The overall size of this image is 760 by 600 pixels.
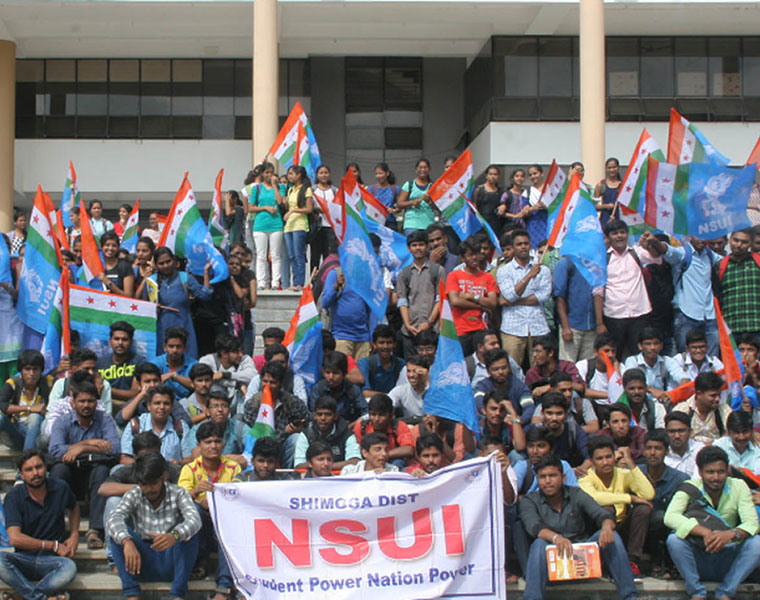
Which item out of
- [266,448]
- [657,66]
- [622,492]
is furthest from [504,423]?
[657,66]

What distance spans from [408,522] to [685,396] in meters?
3.31

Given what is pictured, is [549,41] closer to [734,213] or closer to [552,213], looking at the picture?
[552,213]

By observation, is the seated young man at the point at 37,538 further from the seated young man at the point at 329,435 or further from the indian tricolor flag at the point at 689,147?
the indian tricolor flag at the point at 689,147

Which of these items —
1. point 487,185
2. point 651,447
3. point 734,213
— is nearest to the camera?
point 651,447

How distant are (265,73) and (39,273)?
903cm

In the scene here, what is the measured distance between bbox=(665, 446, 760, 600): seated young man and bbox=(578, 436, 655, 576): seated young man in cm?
22

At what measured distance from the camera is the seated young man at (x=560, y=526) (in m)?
7.82

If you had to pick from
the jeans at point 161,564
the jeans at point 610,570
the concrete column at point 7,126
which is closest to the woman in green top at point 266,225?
the jeans at point 161,564

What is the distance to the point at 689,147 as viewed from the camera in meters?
11.5

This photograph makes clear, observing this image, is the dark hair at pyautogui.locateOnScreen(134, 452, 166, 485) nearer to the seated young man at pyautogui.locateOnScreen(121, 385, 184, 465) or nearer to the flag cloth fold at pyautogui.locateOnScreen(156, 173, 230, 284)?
the seated young man at pyautogui.locateOnScreen(121, 385, 184, 465)

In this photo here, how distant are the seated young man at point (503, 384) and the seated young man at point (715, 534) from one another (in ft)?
5.42

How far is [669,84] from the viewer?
2292 centimetres

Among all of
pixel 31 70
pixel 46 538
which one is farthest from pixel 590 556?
pixel 31 70

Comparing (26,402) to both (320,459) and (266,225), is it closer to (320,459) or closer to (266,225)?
(320,459)
